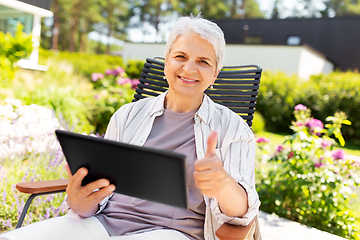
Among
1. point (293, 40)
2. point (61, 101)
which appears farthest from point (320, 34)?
point (61, 101)

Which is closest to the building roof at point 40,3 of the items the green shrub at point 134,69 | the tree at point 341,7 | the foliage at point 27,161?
the green shrub at point 134,69

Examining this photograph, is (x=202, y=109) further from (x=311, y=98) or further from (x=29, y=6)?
(x=29, y=6)

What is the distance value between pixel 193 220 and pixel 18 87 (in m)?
4.14

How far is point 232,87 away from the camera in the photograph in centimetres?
260

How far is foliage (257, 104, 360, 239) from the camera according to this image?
2.79 metres

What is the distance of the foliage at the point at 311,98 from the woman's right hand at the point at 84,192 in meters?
7.25

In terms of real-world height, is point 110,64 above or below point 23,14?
below

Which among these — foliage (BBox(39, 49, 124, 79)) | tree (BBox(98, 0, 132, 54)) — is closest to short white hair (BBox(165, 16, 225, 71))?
foliage (BBox(39, 49, 124, 79))

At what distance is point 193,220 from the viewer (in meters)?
1.50

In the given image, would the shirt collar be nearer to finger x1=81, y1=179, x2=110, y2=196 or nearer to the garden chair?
finger x1=81, y1=179, x2=110, y2=196

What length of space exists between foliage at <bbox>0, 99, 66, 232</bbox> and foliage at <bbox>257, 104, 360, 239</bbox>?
1998 mm

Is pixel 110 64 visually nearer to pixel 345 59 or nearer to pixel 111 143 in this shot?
pixel 345 59

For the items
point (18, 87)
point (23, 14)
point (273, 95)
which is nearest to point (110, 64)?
point (23, 14)

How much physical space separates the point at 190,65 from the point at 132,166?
678mm
